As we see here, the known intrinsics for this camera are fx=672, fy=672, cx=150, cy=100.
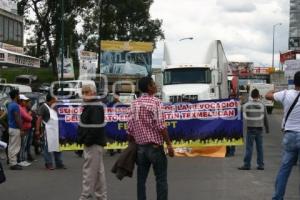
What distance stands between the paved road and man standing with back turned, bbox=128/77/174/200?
199cm

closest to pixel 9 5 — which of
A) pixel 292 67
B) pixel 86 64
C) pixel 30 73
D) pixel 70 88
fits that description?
pixel 30 73

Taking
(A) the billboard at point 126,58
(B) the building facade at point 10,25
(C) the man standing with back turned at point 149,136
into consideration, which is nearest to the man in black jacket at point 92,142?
(C) the man standing with back turned at point 149,136

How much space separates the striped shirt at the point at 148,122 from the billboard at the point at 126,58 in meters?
40.6

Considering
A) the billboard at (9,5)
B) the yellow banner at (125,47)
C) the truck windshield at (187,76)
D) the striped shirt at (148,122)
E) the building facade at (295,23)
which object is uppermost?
the billboard at (9,5)

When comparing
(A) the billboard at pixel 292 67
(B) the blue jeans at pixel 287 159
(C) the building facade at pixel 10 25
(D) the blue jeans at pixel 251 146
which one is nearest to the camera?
(B) the blue jeans at pixel 287 159

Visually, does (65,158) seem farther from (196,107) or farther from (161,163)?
(161,163)

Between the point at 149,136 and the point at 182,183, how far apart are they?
3994 millimetres

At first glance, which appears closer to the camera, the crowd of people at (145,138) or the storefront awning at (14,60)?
the crowd of people at (145,138)

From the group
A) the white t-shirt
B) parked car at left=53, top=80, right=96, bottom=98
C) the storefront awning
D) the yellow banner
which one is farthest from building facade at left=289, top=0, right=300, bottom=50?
the white t-shirt

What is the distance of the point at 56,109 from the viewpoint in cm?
1712

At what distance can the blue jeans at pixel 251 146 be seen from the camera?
14.9 metres

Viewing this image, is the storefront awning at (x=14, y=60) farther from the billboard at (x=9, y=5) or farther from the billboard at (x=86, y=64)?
the billboard at (x=9, y=5)

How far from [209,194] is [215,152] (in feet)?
20.8

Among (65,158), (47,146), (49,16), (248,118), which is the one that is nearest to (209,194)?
(248,118)
